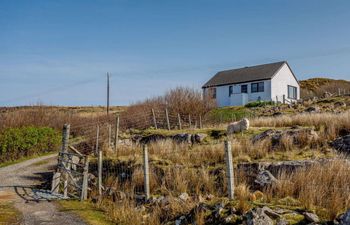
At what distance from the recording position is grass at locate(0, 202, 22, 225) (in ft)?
31.7

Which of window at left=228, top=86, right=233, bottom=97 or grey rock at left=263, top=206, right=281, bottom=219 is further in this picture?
window at left=228, top=86, right=233, bottom=97

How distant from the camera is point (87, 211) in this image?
10.9 meters

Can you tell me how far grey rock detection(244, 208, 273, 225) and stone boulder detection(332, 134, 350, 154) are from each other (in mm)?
6136

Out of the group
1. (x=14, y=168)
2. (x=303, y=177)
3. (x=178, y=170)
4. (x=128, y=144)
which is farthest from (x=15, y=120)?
(x=303, y=177)

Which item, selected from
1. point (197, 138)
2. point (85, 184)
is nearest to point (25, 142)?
point (197, 138)

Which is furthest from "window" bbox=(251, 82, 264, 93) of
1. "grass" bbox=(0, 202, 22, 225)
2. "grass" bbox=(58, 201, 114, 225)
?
"grass" bbox=(0, 202, 22, 225)

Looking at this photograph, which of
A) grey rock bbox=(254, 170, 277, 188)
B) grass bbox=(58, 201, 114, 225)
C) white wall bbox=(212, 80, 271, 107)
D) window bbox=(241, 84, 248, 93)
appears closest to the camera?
grey rock bbox=(254, 170, 277, 188)

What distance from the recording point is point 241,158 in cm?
1192

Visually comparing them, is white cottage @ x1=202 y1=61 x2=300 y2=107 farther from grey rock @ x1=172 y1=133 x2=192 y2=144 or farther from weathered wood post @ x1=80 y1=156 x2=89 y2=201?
weathered wood post @ x1=80 y1=156 x2=89 y2=201

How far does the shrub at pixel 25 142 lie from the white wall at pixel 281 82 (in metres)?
25.7

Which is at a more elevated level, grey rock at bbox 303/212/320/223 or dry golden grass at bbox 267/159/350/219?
dry golden grass at bbox 267/159/350/219

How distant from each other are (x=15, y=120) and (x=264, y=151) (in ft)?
67.4

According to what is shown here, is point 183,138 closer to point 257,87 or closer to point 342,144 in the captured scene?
point 342,144

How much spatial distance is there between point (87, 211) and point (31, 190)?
4.40 metres
